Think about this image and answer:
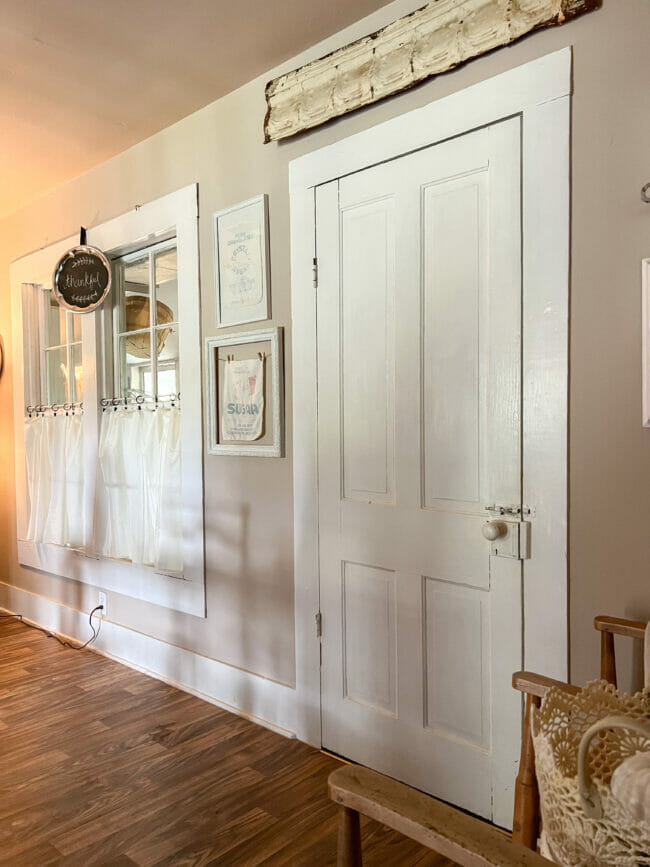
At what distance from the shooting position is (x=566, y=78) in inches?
68.2

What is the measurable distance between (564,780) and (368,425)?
152cm

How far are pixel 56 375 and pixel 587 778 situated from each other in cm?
386

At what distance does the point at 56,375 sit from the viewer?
13.1ft

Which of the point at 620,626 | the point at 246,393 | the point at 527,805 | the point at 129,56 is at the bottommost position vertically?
the point at 527,805

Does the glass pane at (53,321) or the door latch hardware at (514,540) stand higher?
the glass pane at (53,321)

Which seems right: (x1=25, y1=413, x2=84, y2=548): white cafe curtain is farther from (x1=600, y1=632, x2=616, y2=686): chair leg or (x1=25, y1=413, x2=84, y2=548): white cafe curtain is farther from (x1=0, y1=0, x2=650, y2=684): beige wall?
(x1=600, y1=632, x2=616, y2=686): chair leg

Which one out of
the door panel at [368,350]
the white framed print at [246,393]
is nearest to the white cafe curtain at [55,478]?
the white framed print at [246,393]

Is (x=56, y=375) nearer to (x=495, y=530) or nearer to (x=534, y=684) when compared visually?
(x=495, y=530)

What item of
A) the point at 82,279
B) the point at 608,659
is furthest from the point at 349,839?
the point at 82,279

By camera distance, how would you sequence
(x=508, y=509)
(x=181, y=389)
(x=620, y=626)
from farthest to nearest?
(x=181, y=389) → (x=508, y=509) → (x=620, y=626)

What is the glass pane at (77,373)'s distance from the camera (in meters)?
3.69

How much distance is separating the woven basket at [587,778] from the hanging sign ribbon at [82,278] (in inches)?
120

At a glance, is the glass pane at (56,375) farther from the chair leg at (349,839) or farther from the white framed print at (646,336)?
the chair leg at (349,839)

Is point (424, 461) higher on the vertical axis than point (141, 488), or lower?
higher
